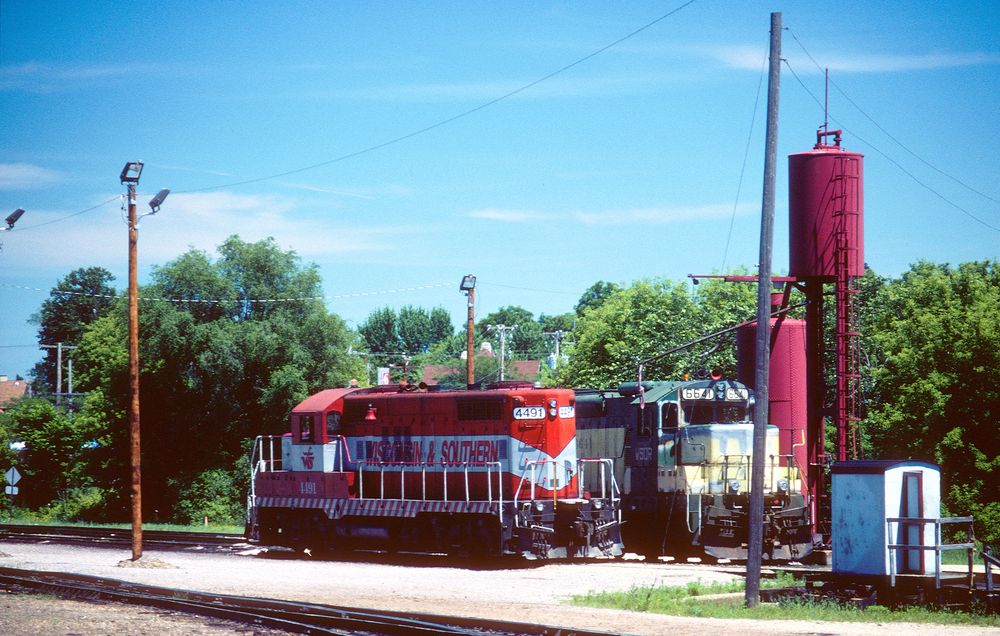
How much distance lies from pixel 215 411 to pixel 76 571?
26004 mm

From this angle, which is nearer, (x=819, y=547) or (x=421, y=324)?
(x=819, y=547)

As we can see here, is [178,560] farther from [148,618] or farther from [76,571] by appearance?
[148,618]

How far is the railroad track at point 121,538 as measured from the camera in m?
33.0

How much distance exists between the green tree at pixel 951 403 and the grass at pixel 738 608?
53.8 ft

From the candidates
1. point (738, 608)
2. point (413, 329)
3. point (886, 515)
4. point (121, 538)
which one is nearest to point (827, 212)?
point (886, 515)

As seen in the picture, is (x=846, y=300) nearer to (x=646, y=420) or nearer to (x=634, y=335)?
(x=646, y=420)

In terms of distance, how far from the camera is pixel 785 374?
29.2 metres

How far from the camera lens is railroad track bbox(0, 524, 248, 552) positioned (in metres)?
33.0

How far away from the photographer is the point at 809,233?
28.2 meters

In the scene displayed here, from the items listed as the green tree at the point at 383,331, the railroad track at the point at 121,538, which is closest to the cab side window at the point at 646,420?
the railroad track at the point at 121,538

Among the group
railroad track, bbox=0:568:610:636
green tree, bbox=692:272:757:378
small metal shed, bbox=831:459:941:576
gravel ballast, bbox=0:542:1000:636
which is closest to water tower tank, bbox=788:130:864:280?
gravel ballast, bbox=0:542:1000:636

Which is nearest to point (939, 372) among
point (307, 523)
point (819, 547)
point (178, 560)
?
point (819, 547)

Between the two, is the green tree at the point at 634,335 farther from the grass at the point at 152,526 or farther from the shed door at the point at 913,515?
the shed door at the point at 913,515

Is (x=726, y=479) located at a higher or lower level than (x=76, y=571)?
higher
